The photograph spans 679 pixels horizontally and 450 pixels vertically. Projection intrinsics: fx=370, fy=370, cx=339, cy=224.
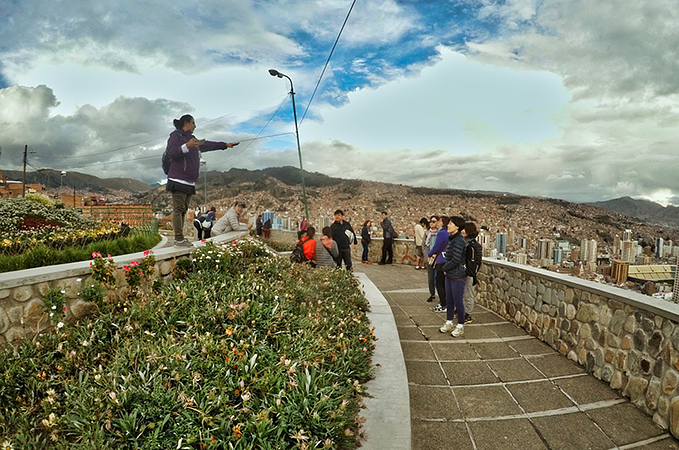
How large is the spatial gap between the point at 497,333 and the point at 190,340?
421 cm

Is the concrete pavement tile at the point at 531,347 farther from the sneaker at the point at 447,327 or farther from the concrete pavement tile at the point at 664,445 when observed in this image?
the concrete pavement tile at the point at 664,445

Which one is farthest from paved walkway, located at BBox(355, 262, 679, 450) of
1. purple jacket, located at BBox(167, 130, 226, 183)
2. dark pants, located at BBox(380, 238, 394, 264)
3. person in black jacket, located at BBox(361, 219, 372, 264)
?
person in black jacket, located at BBox(361, 219, 372, 264)

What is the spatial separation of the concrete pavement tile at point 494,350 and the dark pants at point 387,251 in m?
7.68

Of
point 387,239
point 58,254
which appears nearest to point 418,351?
point 58,254

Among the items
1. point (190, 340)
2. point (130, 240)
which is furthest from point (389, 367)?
point (130, 240)

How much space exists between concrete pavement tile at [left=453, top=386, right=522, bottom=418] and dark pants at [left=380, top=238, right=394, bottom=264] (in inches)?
351

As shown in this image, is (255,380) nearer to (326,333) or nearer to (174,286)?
(326,333)

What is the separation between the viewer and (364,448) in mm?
2266

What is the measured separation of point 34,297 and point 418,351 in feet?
13.1

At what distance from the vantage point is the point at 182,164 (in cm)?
511

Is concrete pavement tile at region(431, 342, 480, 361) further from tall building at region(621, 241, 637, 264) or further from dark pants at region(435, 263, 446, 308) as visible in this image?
tall building at region(621, 241, 637, 264)

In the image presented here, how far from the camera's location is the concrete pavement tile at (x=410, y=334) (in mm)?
5023

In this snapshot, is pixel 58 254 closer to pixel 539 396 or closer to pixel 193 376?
pixel 193 376

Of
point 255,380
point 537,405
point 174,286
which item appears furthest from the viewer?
point 174,286
